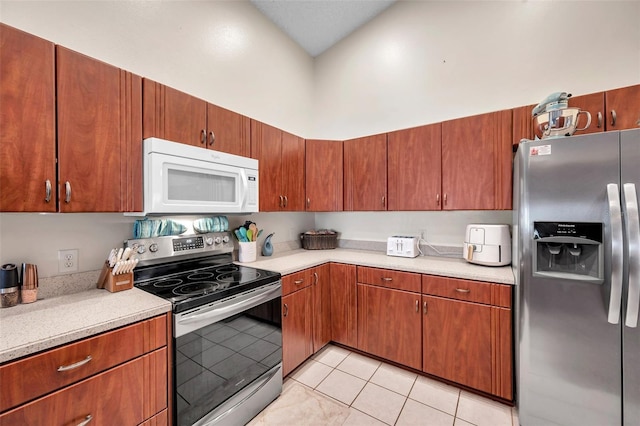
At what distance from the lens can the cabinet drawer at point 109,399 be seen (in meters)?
0.91

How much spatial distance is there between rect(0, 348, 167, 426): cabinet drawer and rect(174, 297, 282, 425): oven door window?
9 centimetres

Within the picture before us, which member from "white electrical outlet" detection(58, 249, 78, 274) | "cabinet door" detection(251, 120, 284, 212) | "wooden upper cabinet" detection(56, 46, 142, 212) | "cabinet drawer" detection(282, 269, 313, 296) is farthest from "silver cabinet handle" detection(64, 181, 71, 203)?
"cabinet drawer" detection(282, 269, 313, 296)

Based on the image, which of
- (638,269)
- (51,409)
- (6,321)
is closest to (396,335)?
(638,269)

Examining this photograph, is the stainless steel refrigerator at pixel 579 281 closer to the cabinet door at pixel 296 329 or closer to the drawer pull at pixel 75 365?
the cabinet door at pixel 296 329

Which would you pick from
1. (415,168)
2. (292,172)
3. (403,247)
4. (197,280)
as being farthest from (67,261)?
(415,168)

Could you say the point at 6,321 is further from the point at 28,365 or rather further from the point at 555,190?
the point at 555,190

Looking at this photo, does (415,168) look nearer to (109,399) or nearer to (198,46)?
(198,46)

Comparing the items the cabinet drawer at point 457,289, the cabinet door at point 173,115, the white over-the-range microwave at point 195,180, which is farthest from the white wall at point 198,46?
the cabinet drawer at point 457,289

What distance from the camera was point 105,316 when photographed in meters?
1.12

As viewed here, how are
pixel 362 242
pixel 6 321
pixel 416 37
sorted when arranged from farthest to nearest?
1. pixel 362 242
2. pixel 416 37
3. pixel 6 321

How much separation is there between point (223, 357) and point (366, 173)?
197 centimetres

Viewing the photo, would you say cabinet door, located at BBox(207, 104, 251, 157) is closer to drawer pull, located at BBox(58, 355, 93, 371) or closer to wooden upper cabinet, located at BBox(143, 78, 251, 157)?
A: wooden upper cabinet, located at BBox(143, 78, 251, 157)

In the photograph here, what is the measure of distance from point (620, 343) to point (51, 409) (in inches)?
98.8

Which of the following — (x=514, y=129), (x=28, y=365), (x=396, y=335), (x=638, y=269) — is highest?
(x=514, y=129)
